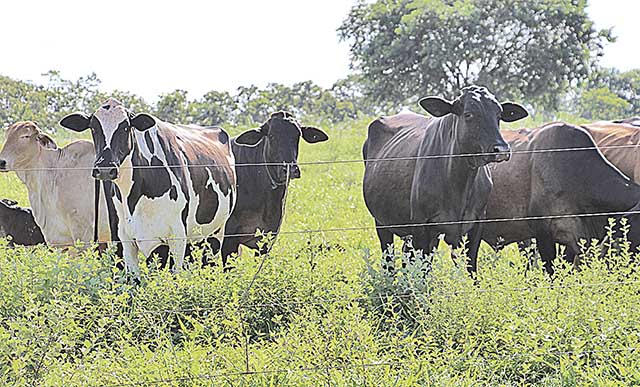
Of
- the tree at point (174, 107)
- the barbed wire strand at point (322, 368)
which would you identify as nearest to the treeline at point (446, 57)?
the tree at point (174, 107)

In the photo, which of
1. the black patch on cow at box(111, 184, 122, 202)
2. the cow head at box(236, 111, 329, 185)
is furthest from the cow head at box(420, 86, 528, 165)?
the black patch on cow at box(111, 184, 122, 202)

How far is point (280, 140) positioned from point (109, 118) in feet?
7.71

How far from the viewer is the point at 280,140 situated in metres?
8.77

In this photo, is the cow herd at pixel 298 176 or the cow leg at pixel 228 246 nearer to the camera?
the cow herd at pixel 298 176

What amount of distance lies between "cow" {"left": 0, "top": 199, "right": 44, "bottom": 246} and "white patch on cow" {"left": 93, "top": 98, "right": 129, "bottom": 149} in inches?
112

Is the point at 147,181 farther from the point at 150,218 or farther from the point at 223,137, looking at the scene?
the point at 223,137

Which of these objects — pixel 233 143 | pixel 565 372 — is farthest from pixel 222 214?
pixel 565 372

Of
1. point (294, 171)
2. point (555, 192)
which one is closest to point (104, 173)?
point (294, 171)

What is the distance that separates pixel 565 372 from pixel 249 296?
2246 mm

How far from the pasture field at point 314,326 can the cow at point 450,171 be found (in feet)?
2.79

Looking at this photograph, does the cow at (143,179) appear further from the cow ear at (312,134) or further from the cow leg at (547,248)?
the cow leg at (547,248)

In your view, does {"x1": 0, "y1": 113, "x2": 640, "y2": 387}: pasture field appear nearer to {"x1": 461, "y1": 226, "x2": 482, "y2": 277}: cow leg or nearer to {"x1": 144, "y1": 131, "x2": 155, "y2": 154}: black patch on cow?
{"x1": 144, "y1": 131, "x2": 155, "y2": 154}: black patch on cow

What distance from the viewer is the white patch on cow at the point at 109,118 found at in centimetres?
672

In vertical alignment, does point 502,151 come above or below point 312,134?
above
